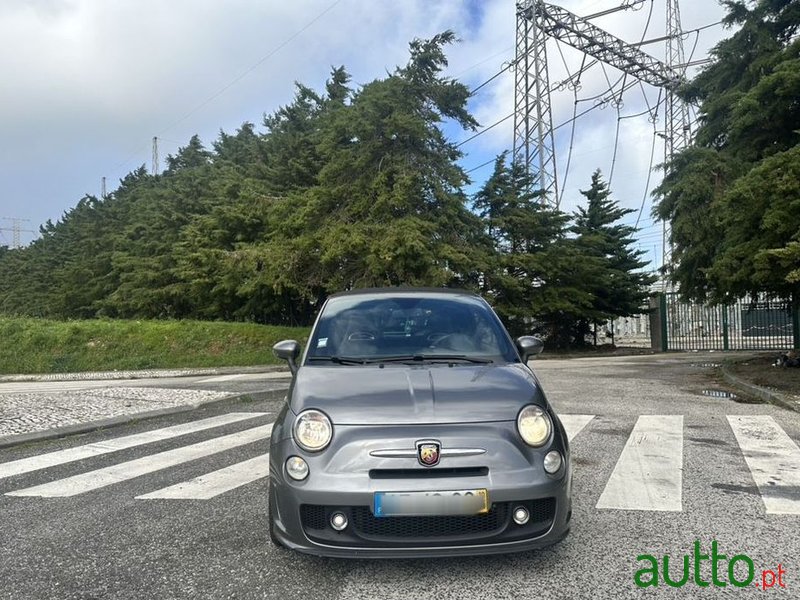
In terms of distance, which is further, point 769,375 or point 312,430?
point 769,375

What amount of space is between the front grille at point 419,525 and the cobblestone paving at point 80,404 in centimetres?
692

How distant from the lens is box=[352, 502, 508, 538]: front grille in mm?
3225

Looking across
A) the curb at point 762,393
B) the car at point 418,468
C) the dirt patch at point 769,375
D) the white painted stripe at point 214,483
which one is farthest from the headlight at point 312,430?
the dirt patch at point 769,375

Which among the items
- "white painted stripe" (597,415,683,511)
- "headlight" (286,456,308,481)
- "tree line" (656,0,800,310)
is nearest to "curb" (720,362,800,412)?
"tree line" (656,0,800,310)

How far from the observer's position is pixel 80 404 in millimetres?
11055

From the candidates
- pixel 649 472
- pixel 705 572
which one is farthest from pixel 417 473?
pixel 649 472

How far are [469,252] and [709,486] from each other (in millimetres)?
17402

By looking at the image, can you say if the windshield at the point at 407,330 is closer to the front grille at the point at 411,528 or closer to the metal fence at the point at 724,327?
the front grille at the point at 411,528

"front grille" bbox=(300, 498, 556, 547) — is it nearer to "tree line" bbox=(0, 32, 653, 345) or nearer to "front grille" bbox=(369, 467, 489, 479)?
"front grille" bbox=(369, 467, 489, 479)

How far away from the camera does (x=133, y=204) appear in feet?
166

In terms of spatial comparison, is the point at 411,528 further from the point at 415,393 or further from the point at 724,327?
the point at 724,327

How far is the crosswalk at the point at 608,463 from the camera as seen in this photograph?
5.05 m

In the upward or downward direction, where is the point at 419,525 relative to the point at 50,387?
upward

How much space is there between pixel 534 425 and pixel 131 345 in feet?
74.4
